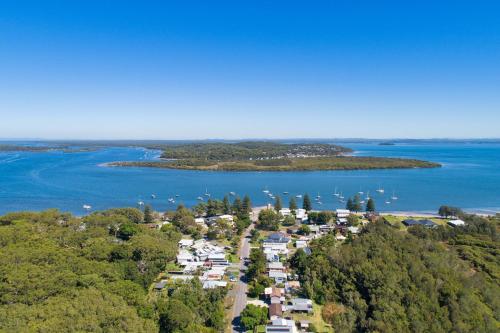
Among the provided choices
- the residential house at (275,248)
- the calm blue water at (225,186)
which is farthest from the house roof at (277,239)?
the calm blue water at (225,186)

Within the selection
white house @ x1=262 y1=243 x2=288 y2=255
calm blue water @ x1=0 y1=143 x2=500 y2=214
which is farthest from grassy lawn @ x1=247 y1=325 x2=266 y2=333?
calm blue water @ x1=0 y1=143 x2=500 y2=214

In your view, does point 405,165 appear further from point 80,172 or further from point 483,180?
point 80,172

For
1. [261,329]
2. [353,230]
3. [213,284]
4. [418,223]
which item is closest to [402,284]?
[261,329]

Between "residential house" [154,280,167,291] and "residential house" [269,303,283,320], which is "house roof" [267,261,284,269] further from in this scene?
"residential house" [154,280,167,291]

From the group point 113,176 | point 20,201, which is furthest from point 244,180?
point 20,201

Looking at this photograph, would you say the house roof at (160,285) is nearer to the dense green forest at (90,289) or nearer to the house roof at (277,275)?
the dense green forest at (90,289)

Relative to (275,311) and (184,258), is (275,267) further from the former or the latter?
(184,258)
